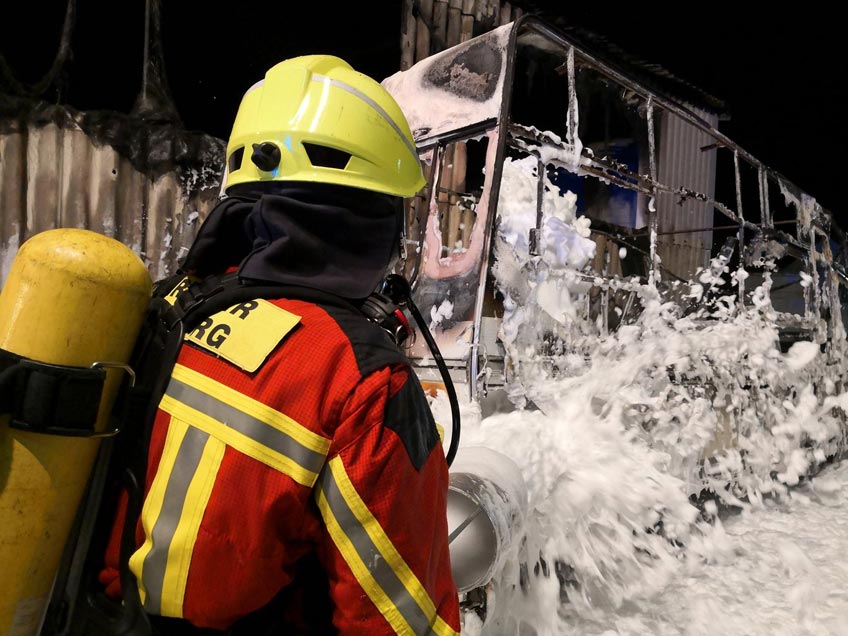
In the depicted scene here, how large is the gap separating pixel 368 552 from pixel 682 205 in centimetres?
827

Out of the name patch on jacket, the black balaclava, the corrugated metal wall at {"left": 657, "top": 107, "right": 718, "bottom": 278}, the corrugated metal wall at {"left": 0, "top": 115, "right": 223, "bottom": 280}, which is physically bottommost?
the name patch on jacket

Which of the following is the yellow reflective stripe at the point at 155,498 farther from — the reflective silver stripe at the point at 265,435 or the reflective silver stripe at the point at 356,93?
the reflective silver stripe at the point at 356,93

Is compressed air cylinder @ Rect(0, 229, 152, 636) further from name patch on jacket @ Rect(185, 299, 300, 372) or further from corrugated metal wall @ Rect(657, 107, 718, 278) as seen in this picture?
corrugated metal wall @ Rect(657, 107, 718, 278)

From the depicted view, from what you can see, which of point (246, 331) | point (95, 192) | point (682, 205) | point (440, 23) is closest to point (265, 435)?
point (246, 331)

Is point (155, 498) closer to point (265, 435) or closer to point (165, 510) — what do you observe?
point (165, 510)

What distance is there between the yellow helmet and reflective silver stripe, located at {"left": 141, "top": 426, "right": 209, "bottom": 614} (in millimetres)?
611

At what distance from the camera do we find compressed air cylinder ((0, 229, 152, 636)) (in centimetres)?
100

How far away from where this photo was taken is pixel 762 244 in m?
6.39

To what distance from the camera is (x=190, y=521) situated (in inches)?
39.4

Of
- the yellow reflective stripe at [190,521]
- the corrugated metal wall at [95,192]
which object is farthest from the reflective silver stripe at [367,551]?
the corrugated metal wall at [95,192]

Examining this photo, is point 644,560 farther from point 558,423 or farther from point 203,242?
point 203,242

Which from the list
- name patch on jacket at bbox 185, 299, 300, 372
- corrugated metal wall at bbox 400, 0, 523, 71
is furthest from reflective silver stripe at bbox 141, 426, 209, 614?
corrugated metal wall at bbox 400, 0, 523, 71

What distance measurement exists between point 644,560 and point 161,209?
14.3 feet

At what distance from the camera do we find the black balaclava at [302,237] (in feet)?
3.87
